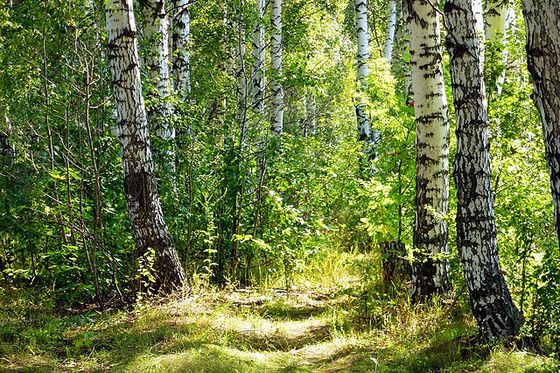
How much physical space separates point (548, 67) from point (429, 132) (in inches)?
110

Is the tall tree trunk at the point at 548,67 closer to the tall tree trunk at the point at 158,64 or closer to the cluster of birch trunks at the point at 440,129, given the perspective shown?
the cluster of birch trunks at the point at 440,129

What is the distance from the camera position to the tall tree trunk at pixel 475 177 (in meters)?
4.44

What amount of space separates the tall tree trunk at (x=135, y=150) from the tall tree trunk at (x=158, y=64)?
910 millimetres

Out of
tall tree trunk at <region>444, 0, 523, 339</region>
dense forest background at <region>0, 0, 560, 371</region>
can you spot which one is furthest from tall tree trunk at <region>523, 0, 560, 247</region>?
dense forest background at <region>0, 0, 560, 371</region>

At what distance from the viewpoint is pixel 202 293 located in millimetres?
6633

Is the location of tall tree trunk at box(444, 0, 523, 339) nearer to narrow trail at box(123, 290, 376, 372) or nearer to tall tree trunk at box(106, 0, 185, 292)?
narrow trail at box(123, 290, 376, 372)

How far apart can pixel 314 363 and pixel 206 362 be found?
96cm

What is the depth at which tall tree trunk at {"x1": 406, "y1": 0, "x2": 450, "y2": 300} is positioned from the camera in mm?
5531

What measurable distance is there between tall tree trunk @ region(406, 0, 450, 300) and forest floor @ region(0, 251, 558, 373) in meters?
0.64

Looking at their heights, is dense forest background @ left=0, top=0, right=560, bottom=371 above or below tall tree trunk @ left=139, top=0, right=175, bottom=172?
below

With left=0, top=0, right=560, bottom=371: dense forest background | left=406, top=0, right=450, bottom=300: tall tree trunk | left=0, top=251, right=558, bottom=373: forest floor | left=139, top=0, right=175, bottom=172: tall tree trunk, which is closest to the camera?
left=0, top=251, right=558, bottom=373: forest floor

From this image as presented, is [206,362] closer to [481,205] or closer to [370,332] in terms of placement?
[370,332]

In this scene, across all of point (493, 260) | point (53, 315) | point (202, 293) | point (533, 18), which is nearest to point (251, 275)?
point (202, 293)

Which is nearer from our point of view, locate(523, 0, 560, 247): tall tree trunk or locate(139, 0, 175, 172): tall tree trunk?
locate(523, 0, 560, 247): tall tree trunk
